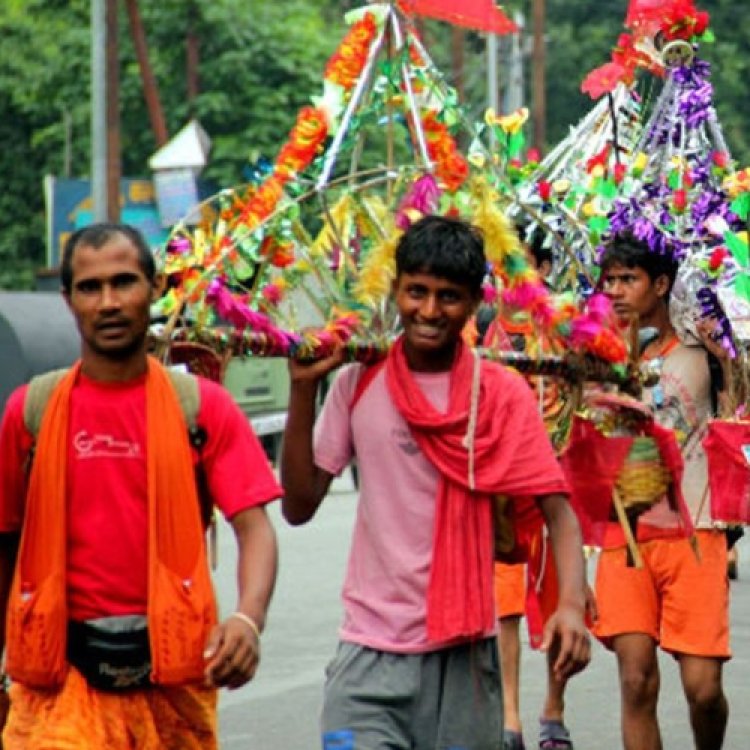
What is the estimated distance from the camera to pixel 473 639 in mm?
5754

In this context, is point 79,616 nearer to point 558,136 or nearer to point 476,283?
point 476,283

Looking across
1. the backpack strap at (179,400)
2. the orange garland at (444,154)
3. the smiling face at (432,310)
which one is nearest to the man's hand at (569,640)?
the smiling face at (432,310)

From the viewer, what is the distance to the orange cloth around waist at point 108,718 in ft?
17.1

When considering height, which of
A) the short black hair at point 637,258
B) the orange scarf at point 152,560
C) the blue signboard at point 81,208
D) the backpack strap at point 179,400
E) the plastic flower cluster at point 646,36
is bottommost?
the orange scarf at point 152,560

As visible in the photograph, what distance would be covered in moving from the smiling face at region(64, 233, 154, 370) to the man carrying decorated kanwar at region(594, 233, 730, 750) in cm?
270

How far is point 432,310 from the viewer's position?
5773 millimetres

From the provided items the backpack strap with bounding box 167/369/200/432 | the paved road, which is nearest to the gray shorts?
the backpack strap with bounding box 167/369/200/432

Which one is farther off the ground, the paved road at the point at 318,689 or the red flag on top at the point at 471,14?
the red flag on top at the point at 471,14

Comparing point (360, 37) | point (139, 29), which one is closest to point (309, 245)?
point (360, 37)

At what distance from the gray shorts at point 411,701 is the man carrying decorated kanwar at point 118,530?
20.8 inches

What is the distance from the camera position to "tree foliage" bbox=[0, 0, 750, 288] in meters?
39.0

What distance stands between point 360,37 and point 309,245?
0.62m

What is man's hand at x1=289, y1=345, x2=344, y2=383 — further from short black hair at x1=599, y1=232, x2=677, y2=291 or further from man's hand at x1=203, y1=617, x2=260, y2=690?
short black hair at x1=599, y1=232, x2=677, y2=291

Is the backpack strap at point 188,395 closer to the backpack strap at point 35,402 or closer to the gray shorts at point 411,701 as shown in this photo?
the backpack strap at point 35,402
